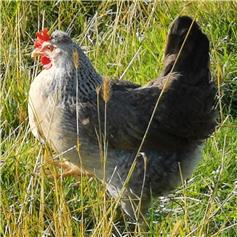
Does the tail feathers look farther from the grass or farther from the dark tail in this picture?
the grass

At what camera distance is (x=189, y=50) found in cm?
457

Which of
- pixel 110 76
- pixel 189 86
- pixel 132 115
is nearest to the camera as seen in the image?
pixel 132 115

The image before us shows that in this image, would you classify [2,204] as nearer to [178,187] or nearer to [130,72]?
[178,187]

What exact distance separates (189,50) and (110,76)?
78cm

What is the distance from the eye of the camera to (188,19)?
4.59 meters

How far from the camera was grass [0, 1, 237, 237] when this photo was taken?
354 cm

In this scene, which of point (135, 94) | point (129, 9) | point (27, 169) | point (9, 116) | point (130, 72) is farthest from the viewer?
point (129, 9)

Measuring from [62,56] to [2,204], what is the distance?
109 centimetres

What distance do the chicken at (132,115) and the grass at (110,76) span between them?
95 millimetres

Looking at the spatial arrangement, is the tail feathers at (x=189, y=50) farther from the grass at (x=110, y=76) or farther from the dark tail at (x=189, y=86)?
the grass at (x=110, y=76)

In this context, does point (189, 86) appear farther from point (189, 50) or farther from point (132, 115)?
point (132, 115)

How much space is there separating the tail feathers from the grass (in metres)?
0.13

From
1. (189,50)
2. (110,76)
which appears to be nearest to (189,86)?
(189,50)

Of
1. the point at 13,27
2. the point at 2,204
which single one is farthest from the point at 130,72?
the point at 2,204
